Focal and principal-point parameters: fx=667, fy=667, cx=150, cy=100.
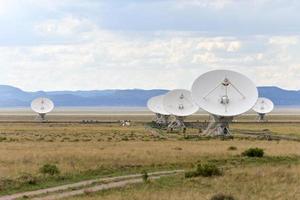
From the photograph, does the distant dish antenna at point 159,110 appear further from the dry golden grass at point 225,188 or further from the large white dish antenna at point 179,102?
the dry golden grass at point 225,188

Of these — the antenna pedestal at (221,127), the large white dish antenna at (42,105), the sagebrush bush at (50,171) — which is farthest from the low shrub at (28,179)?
the large white dish antenna at (42,105)

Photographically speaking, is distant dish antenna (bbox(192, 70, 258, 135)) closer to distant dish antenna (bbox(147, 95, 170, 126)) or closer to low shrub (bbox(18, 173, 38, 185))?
low shrub (bbox(18, 173, 38, 185))

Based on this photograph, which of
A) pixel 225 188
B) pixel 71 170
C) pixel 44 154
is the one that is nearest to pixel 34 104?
pixel 44 154

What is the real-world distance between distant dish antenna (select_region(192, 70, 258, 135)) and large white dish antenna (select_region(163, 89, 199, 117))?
34445 mm

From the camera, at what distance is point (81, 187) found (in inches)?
1288

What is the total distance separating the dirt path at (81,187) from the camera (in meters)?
29.7

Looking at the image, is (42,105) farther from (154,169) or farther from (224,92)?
(154,169)

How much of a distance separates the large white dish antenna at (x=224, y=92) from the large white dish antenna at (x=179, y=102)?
3466 cm

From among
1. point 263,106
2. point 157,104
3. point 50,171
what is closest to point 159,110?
point 157,104

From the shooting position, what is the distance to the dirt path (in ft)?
97.5

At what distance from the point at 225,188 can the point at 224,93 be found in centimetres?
5759

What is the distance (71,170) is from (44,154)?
1312 centimetres

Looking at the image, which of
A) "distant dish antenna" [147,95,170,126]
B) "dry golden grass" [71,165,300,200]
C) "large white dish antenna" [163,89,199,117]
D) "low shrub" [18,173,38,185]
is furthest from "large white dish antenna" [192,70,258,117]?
"distant dish antenna" [147,95,170,126]

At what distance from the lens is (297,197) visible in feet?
92.1
